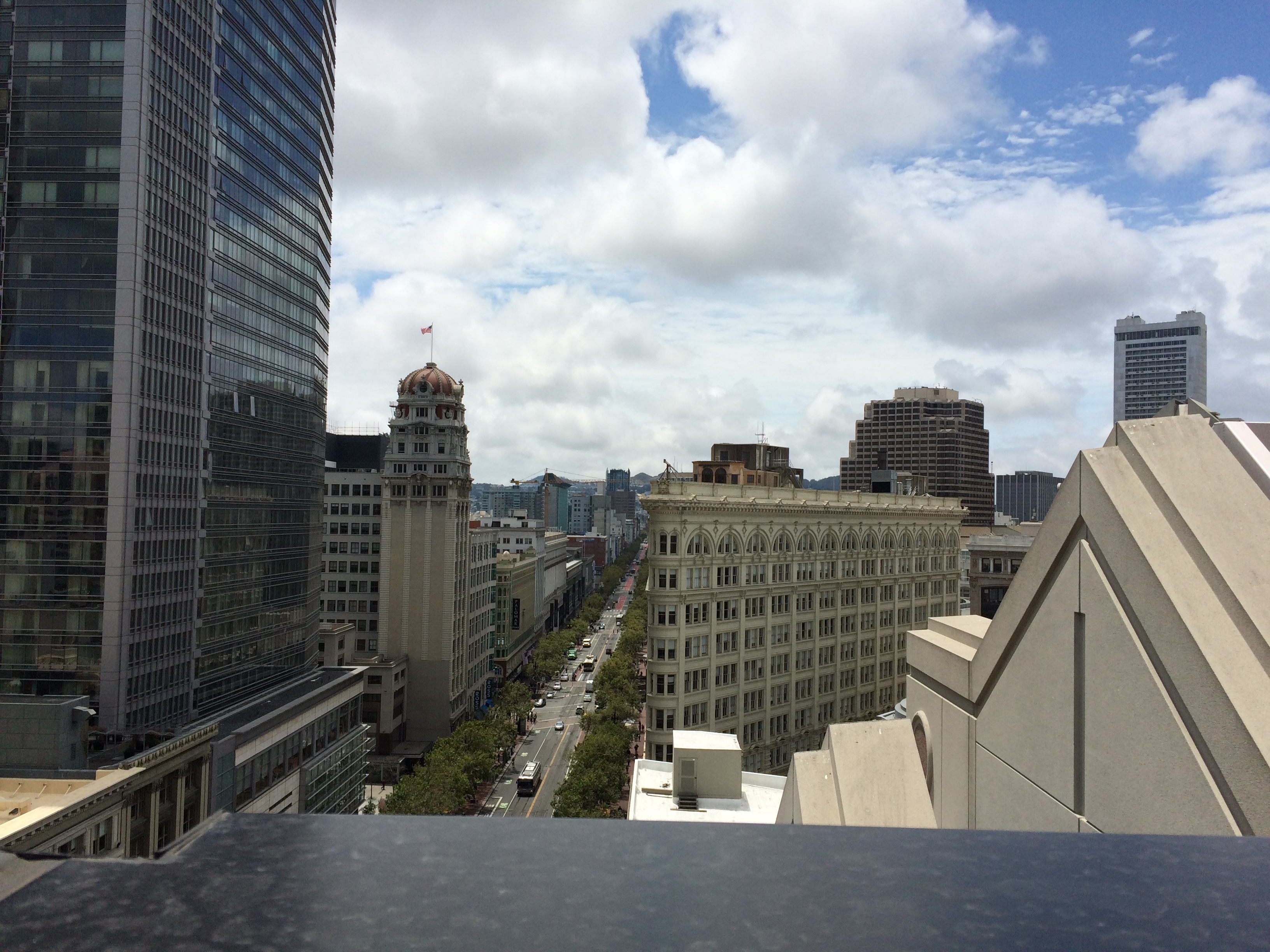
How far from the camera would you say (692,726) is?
51.3 m

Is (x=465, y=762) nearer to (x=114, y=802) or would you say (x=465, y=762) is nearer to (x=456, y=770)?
(x=456, y=770)

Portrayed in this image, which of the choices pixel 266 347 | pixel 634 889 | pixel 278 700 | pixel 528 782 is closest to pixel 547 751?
pixel 528 782

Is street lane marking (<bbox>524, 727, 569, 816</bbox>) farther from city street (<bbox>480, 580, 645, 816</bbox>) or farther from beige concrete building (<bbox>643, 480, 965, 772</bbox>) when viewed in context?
beige concrete building (<bbox>643, 480, 965, 772</bbox>)

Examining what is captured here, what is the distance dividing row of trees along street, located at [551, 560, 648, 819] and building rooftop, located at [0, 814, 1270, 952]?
4177 cm

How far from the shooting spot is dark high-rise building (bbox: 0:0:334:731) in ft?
147

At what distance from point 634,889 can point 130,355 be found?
170 feet

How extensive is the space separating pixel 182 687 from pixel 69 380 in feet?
62.9

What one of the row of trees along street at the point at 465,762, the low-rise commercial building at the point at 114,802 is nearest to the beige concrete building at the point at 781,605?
the row of trees along street at the point at 465,762

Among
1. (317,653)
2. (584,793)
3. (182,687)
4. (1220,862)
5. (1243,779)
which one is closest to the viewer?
(1220,862)

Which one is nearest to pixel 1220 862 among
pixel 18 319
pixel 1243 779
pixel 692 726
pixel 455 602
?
pixel 1243 779

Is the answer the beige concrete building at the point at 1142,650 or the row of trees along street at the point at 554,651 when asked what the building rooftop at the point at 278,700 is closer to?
the beige concrete building at the point at 1142,650

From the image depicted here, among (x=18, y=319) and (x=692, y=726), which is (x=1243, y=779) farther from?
(x=18, y=319)

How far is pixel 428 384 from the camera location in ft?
304

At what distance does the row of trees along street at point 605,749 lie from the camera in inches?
2232
